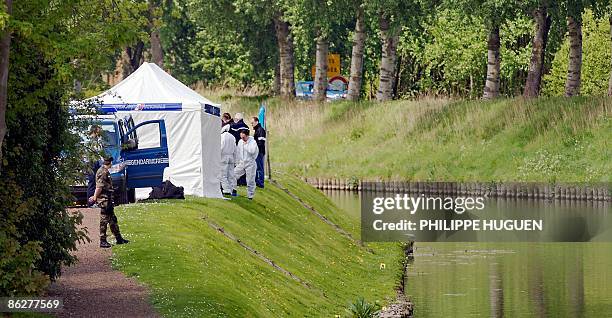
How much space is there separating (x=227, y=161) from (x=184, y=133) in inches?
56.4

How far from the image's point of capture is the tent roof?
39.9 meters

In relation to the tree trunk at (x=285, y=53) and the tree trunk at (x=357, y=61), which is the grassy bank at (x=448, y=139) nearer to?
the tree trunk at (x=357, y=61)

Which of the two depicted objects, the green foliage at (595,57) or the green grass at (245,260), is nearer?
the green grass at (245,260)

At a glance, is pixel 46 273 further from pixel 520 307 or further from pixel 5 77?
pixel 520 307

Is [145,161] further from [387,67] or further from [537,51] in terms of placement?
[387,67]

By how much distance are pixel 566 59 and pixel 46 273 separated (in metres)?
78.0

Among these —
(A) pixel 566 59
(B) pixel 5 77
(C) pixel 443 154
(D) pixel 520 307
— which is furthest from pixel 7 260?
(A) pixel 566 59

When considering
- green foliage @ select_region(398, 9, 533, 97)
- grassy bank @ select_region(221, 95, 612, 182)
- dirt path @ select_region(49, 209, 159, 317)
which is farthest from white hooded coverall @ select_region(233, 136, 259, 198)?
green foliage @ select_region(398, 9, 533, 97)

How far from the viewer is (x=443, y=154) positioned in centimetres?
6900

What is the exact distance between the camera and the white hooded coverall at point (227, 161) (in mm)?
40750

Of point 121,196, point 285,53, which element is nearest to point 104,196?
point 121,196

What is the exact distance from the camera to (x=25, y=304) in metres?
19.8

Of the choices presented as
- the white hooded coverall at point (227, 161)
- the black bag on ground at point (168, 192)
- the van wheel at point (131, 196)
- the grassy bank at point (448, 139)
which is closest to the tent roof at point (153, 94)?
the white hooded coverall at point (227, 161)

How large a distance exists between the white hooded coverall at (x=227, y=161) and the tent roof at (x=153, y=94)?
1023mm
